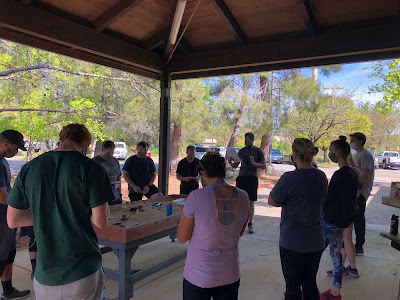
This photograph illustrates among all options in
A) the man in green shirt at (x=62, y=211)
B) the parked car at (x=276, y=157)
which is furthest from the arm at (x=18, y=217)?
the parked car at (x=276, y=157)

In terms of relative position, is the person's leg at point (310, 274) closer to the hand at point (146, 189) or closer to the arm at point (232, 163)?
the hand at point (146, 189)

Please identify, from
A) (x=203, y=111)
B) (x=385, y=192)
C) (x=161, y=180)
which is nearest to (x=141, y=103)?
(x=203, y=111)

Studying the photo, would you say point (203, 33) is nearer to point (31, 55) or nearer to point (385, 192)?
point (31, 55)

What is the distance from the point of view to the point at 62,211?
1.58 m

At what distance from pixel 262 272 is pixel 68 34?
3.81m

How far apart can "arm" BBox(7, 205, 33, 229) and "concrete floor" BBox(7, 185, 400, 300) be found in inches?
66.4

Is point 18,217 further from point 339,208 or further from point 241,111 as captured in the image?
point 241,111

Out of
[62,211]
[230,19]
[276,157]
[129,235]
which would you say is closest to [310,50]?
[230,19]

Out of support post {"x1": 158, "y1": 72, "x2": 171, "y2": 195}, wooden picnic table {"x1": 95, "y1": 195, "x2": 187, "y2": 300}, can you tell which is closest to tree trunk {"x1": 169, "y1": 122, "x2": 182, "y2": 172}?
support post {"x1": 158, "y1": 72, "x2": 171, "y2": 195}

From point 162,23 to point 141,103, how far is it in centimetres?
783

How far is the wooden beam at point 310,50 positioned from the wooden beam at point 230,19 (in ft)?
0.59

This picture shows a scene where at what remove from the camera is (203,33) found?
487 centimetres

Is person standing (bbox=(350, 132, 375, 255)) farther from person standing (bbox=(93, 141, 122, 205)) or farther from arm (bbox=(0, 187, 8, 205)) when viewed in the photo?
arm (bbox=(0, 187, 8, 205))

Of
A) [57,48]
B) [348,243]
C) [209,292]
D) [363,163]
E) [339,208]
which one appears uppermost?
[57,48]
